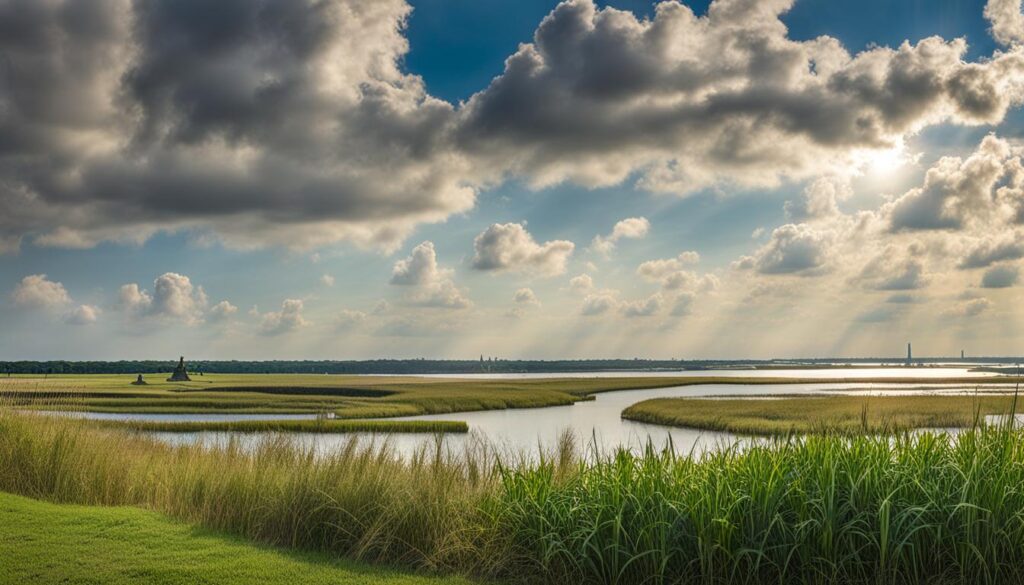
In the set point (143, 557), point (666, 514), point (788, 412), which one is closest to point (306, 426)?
point (788, 412)

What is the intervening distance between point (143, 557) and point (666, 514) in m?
6.63

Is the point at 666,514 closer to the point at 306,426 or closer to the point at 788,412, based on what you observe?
the point at 306,426

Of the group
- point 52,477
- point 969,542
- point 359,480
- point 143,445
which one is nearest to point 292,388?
point 143,445

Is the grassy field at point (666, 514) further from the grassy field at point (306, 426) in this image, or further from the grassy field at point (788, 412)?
the grassy field at point (788, 412)

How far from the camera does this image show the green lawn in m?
8.62

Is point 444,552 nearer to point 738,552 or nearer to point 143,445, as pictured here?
point 738,552

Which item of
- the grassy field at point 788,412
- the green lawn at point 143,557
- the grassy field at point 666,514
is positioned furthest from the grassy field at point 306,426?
the grassy field at point 666,514

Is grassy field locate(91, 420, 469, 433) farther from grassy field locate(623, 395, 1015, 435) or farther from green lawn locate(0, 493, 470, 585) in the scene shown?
green lawn locate(0, 493, 470, 585)

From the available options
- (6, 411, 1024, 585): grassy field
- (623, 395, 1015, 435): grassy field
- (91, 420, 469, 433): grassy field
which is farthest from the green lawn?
(623, 395, 1015, 435): grassy field

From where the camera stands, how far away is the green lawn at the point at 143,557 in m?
8.62

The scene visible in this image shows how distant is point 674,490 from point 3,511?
10.5 meters

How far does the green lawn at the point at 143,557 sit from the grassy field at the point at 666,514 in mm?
166

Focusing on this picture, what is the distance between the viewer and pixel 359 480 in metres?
10.9

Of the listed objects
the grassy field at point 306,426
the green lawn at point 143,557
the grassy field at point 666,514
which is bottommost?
the grassy field at point 306,426
